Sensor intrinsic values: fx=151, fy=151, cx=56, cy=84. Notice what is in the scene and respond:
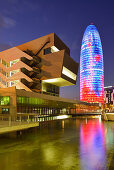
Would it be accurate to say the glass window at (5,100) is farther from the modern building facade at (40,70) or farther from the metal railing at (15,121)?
the metal railing at (15,121)

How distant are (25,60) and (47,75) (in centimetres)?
1006

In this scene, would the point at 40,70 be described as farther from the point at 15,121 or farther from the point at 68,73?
the point at 15,121

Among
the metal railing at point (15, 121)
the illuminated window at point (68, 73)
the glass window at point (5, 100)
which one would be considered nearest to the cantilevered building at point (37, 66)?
the illuminated window at point (68, 73)

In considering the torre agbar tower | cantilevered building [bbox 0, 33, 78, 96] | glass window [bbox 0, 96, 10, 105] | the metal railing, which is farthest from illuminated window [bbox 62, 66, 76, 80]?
the torre agbar tower

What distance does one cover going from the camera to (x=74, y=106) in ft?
247

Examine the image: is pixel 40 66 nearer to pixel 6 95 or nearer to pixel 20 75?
pixel 20 75

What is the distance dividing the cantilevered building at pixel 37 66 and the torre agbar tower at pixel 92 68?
103019 millimetres

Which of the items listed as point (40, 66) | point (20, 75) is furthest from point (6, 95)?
point (40, 66)

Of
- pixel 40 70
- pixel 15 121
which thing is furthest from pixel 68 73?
pixel 15 121

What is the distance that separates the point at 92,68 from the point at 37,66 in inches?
4509

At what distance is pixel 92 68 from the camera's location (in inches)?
6309

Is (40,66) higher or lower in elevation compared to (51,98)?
higher

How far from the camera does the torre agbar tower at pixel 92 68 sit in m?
160

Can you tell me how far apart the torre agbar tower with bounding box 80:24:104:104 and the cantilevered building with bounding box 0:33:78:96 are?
103m
